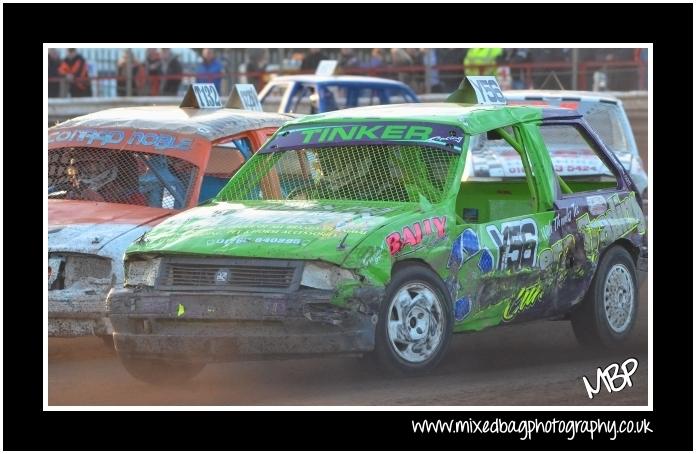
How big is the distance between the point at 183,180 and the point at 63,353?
1398 millimetres

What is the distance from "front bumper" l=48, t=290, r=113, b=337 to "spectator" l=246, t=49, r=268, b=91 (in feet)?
56.7

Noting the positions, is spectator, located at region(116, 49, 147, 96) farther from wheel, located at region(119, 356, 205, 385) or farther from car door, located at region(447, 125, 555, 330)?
wheel, located at region(119, 356, 205, 385)

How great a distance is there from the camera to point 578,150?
15289 mm

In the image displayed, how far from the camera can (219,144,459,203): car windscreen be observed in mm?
8617

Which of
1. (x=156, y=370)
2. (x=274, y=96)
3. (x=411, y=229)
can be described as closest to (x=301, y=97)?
(x=274, y=96)

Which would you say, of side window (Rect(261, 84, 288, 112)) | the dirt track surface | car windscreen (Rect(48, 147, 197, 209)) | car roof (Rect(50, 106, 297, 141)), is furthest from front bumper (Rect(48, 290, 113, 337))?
side window (Rect(261, 84, 288, 112))

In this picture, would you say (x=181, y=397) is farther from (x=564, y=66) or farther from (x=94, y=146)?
(x=564, y=66)

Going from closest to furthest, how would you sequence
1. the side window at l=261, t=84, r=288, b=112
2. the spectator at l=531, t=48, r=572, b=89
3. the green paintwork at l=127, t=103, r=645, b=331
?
1. the green paintwork at l=127, t=103, r=645, b=331
2. the side window at l=261, t=84, r=288, b=112
3. the spectator at l=531, t=48, r=572, b=89

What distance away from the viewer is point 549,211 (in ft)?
29.7

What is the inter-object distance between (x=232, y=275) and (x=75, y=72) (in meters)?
18.8

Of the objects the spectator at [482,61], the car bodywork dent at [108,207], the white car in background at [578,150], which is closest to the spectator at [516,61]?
the spectator at [482,61]

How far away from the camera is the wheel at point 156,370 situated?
27.6 ft

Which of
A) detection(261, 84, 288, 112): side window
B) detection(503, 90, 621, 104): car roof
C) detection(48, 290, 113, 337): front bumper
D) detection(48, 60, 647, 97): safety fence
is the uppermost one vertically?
detection(48, 60, 647, 97): safety fence

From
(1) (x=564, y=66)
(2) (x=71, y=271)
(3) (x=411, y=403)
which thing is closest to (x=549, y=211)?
(3) (x=411, y=403)
